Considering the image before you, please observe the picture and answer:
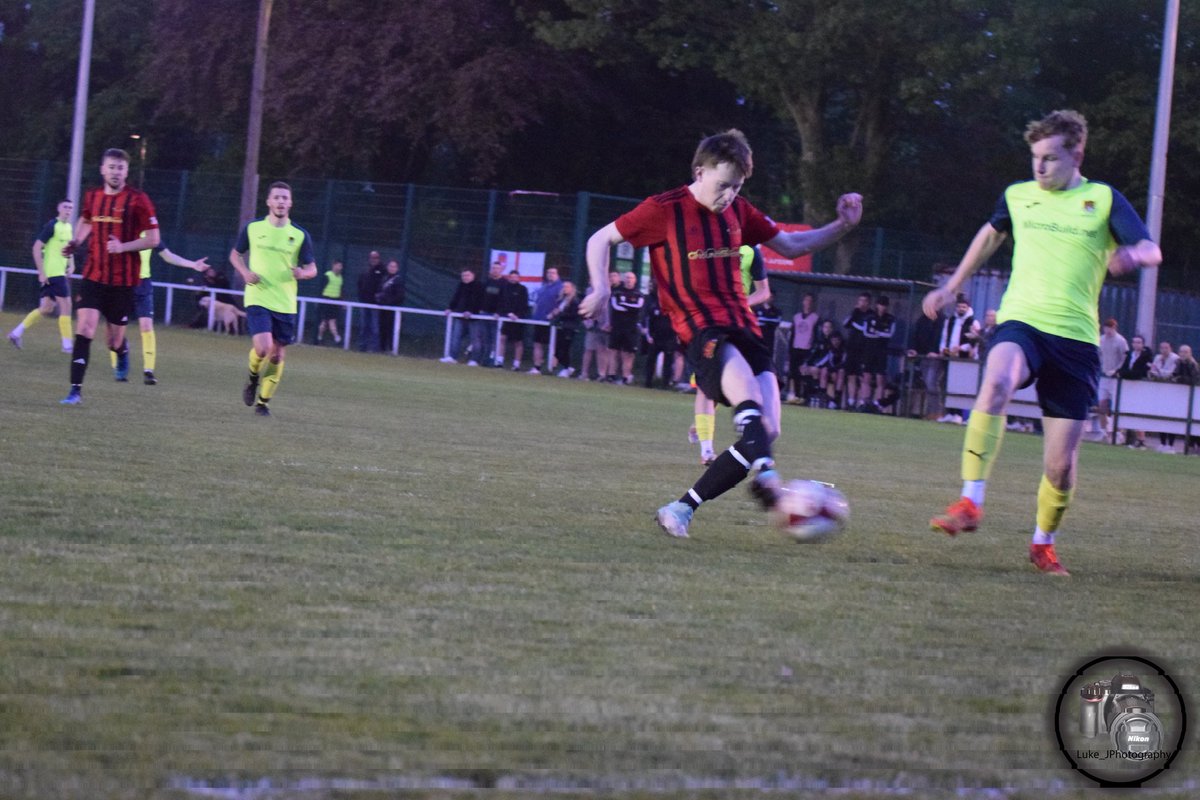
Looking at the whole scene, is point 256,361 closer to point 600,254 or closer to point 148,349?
point 148,349

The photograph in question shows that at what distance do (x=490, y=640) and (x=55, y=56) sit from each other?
4624cm

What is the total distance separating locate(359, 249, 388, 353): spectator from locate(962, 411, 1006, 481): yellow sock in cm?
2580

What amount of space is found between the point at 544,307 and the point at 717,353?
74.5ft

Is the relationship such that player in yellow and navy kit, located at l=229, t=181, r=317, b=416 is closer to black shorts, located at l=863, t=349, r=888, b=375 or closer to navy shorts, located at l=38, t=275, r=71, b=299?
navy shorts, located at l=38, t=275, r=71, b=299

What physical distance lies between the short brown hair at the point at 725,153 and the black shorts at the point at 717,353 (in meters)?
0.73

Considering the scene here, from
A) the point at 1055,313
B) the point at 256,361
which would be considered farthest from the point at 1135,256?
the point at 256,361

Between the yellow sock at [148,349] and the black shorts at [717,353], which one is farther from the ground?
the black shorts at [717,353]

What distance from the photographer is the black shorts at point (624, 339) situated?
2822 cm

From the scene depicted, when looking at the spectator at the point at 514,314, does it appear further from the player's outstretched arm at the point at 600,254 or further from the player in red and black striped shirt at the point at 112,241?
the player's outstretched arm at the point at 600,254

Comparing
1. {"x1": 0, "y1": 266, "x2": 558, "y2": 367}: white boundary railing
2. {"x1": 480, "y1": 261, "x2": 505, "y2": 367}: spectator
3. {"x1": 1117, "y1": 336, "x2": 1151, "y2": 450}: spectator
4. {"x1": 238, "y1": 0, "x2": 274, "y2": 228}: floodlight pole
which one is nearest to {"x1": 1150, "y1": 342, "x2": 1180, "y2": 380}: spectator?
{"x1": 1117, "y1": 336, "x2": 1151, "y2": 450}: spectator

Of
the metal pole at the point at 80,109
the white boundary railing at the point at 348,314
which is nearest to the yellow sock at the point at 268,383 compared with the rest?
the white boundary railing at the point at 348,314

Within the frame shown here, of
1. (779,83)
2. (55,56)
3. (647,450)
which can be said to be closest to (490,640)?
(647,450)

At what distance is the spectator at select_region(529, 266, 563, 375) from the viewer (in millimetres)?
29766

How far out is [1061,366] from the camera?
23.9 feet
